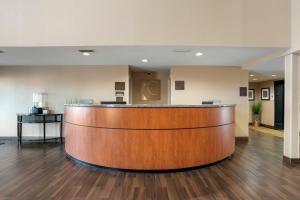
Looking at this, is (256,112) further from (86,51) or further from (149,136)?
(86,51)

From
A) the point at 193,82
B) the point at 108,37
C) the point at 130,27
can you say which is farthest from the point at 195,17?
the point at 193,82

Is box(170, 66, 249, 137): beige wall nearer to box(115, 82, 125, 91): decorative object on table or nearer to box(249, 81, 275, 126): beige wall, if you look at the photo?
box(115, 82, 125, 91): decorative object on table

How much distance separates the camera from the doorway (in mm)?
8641

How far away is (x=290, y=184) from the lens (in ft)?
10.2

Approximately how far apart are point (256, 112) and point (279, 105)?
1138 millimetres

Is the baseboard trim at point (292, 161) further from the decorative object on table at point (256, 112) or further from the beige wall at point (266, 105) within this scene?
the decorative object on table at point (256, 112)

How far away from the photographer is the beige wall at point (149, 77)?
741 centimetres

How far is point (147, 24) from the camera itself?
3.89 meters

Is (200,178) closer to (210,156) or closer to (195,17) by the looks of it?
(210,156)

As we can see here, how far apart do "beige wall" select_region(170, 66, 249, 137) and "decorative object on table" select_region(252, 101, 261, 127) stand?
4.02 metres

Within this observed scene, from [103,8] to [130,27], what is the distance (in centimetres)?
66

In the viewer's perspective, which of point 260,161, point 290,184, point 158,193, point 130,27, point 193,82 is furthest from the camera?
point 193,82

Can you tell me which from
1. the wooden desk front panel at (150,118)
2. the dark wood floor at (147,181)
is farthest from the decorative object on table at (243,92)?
the wooden desk front panel at (150,118)

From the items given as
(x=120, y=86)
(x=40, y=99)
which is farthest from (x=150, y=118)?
(x=40, y=99)
